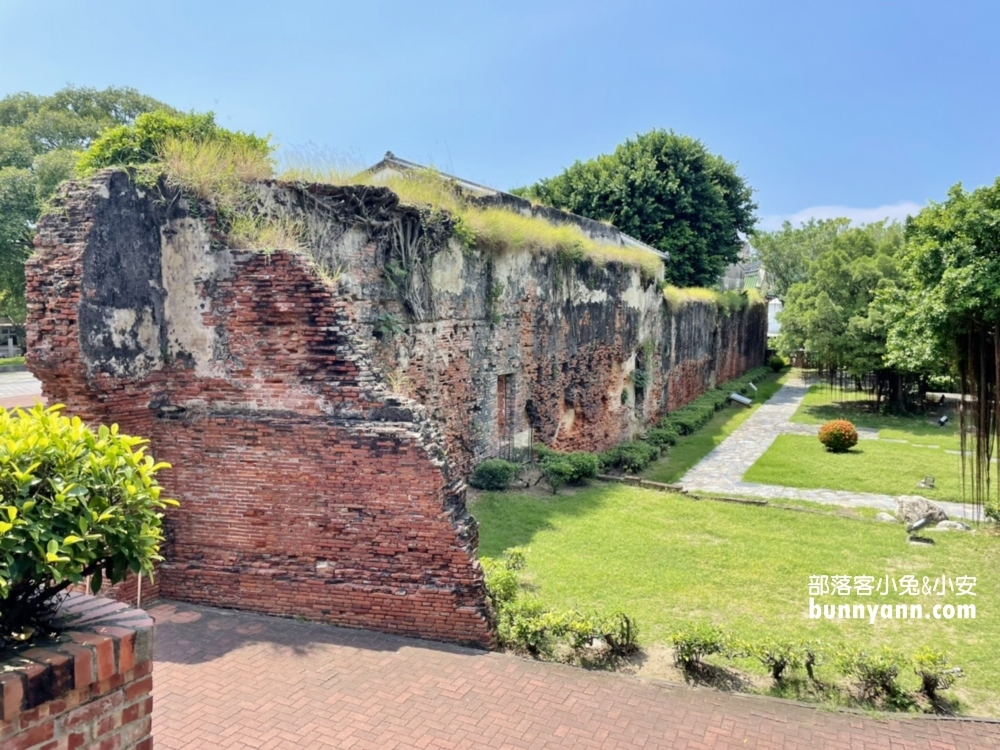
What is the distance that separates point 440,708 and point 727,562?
542 cm

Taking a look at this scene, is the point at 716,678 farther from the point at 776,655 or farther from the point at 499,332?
the point at 499,332

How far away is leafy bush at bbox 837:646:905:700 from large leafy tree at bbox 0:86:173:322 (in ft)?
82.0

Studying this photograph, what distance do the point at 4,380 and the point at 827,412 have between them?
29387 mm

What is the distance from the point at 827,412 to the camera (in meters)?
25.1

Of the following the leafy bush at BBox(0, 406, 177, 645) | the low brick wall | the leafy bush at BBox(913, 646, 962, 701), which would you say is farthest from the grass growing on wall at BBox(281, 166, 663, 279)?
the leafy bush at BBox(913, 646, 962, 701)

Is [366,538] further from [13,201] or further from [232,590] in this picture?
[13,201]

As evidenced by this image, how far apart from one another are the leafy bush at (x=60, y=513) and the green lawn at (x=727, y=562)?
210 inches

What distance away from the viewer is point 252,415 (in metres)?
7.08

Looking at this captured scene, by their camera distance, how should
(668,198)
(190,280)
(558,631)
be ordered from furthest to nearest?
(668,198), (190,280), (558,631)

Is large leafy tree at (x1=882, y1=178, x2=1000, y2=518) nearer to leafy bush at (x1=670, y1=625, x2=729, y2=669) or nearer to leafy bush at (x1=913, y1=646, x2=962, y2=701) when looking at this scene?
leafy bush at (x1=913, y1=646, x2=962, y2=701)

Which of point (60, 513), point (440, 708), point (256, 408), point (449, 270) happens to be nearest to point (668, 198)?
point (449, 270)

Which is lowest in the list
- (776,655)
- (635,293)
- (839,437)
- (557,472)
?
(776,655)

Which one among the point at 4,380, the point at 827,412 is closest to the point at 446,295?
the point at 827,412

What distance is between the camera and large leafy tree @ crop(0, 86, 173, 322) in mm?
24981
